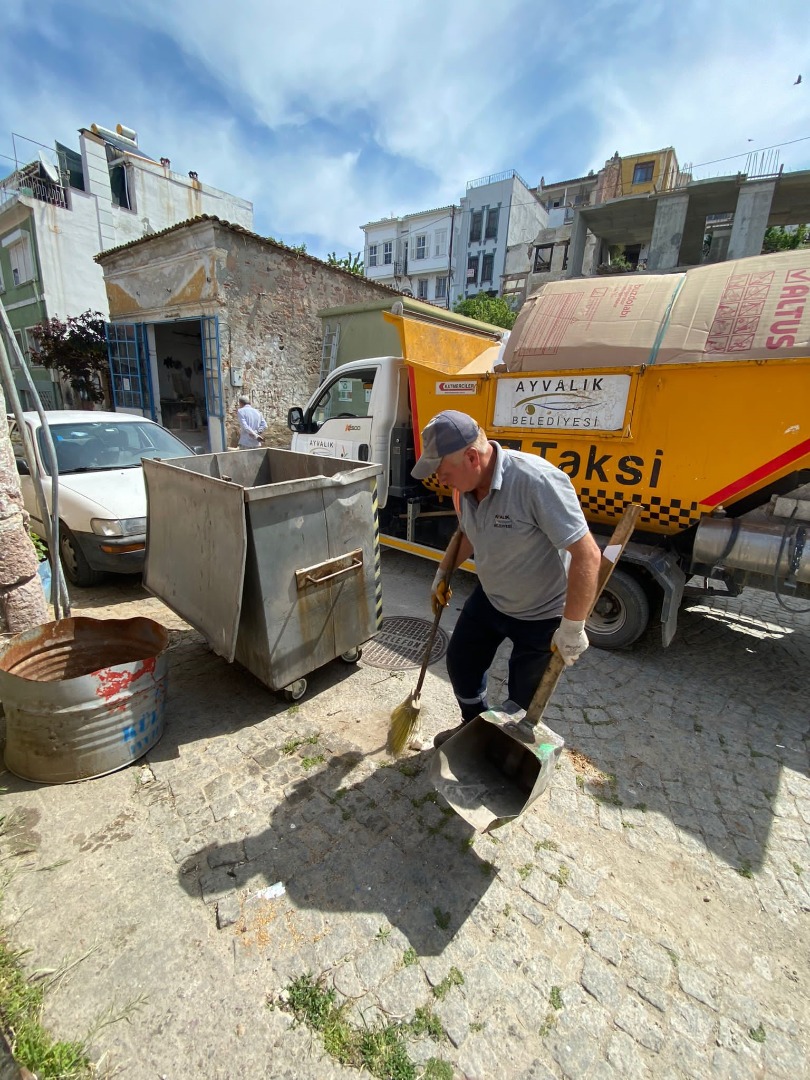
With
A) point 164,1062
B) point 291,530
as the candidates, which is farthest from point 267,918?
point 291,530

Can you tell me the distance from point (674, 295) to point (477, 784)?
376 centimetres

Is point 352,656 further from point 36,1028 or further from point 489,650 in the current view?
point 36,1028

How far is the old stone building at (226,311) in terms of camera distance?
35.6 ft

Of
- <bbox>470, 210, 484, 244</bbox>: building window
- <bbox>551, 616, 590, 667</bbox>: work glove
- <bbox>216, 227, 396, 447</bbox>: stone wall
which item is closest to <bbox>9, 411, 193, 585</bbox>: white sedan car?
<bbox>551, 616, 590, 667</bbox>: work glove

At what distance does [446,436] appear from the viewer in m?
2.06

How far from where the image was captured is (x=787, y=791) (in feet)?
9.16

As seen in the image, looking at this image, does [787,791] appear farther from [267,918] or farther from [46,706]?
[46,706]

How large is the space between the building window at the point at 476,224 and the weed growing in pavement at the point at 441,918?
43.4m

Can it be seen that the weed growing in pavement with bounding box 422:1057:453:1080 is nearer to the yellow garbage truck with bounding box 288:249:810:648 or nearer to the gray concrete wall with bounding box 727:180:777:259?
the yellow garbage truck with bounding box 288:249:810:648

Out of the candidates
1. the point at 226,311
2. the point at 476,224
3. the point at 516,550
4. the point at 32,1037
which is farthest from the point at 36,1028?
the point at 476,224

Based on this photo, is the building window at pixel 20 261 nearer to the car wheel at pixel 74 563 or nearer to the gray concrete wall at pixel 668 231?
the car wheel at pixel 74 563

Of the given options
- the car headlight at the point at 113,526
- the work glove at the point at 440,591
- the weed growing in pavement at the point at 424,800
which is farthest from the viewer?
the car headlight at the point at 113,526

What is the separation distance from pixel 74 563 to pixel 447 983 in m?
5.02

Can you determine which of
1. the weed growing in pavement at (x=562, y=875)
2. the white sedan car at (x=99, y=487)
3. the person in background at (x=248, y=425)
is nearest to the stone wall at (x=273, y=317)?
the person in background at (x=248, y=425)
